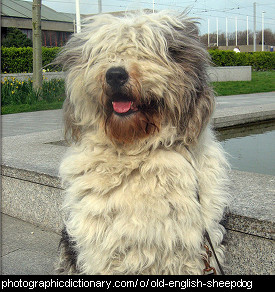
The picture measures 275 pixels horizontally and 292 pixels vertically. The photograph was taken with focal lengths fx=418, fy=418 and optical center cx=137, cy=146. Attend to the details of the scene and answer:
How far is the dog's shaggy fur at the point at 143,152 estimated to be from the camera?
215 centimetres

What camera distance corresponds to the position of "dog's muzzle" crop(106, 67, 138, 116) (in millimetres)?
2070

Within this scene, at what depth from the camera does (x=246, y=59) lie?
3088cm

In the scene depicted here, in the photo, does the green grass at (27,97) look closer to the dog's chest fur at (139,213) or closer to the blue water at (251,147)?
the blue water at (251,147)

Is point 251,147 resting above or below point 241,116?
below

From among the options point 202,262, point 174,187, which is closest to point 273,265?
point 202,262

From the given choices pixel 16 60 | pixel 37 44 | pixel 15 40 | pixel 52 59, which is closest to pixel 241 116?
pixel 37 44

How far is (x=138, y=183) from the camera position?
2.21 meters

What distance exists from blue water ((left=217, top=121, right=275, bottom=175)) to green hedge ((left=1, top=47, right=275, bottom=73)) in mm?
1304

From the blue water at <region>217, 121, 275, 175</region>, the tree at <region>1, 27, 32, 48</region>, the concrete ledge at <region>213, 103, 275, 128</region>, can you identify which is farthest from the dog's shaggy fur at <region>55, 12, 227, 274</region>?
the tree at <region>1, 27, 32, 48</region>

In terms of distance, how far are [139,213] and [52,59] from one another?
38.6 feet

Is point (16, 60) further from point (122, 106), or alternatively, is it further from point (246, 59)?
point (246, 59)

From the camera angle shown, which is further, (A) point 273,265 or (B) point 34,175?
(B) point 34,175
